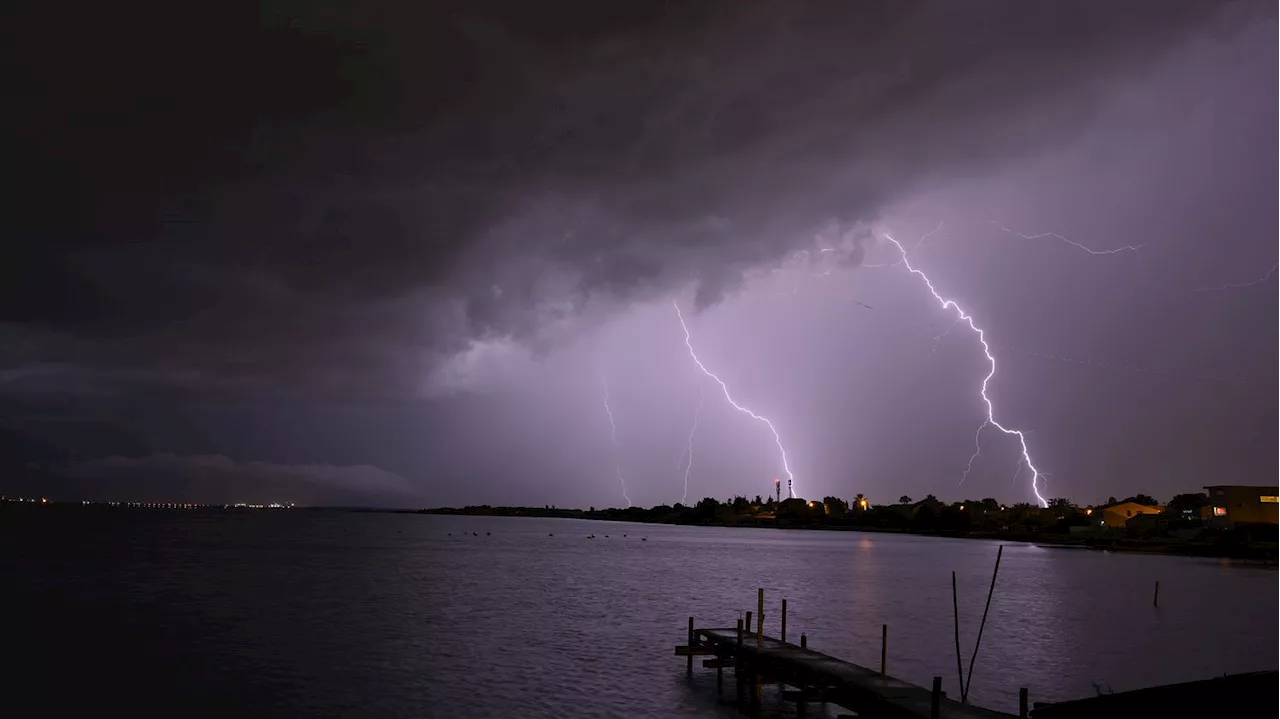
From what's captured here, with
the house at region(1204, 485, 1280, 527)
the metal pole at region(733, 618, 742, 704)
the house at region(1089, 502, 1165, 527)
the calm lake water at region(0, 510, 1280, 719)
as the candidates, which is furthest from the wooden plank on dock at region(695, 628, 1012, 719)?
the house at region(1089, 502, 1165, 527)

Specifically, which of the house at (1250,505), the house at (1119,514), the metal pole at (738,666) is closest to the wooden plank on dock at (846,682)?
the metal pole at (738,666)

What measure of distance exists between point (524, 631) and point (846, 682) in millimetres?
26649

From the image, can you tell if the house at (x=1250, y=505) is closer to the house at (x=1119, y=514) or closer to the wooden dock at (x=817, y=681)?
the house at (x=1119, y=514)

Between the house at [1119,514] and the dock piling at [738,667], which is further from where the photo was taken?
the house at [1119,514]

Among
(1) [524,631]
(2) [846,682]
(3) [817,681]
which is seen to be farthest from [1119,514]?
(2) [846,682]

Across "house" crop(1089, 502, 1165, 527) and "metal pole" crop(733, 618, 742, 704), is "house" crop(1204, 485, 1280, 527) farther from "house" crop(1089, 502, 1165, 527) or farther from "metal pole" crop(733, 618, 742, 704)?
"metal pole" crop(733, 618, 742, 704)

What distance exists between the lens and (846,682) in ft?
86.3

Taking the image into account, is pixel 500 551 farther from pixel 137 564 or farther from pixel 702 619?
pixel 702 619

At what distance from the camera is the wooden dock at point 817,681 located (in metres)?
23.3

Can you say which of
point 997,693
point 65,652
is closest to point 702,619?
point 997,693

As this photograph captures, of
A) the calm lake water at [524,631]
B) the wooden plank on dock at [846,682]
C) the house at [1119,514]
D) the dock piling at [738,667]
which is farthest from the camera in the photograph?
the house at [1119,514]

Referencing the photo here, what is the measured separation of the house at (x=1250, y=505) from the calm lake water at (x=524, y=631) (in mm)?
58176

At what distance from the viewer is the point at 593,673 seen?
37.0 meters

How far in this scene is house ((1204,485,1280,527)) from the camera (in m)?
142
